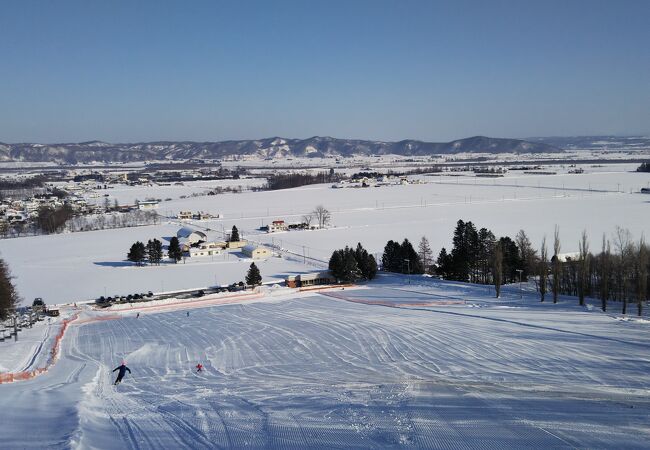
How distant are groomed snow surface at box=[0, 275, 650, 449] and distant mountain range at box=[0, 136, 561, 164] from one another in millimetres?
155000

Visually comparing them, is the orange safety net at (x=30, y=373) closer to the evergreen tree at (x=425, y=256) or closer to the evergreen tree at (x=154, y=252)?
the evergreen tree at (x=154, y=252)

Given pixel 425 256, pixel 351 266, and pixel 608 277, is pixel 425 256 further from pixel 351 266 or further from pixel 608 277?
pixel 608 277

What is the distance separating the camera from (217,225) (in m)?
33.8

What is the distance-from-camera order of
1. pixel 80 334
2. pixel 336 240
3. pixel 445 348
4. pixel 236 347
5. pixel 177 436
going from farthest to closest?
pixel 336 240
pixel 80 334
pixel 236 347
pixel 445 348
pixel 177 436

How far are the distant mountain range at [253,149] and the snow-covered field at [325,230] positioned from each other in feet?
383

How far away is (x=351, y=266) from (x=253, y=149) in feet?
528

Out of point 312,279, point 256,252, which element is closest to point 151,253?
point 256,252

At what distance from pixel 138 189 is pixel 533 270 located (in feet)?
179

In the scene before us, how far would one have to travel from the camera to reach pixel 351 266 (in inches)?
705

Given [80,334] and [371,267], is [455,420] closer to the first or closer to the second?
[80,334]

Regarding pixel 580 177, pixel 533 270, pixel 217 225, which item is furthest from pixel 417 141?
pixel 533 270

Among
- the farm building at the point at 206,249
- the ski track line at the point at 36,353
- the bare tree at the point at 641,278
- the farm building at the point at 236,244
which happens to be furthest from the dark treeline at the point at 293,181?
the bare tree at the point at 641,278

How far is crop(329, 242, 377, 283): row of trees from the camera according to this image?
58.9 ft

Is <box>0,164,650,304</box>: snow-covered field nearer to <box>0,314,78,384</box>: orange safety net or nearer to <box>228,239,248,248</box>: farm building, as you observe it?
<box>228,239,248,248</box>: farm building
